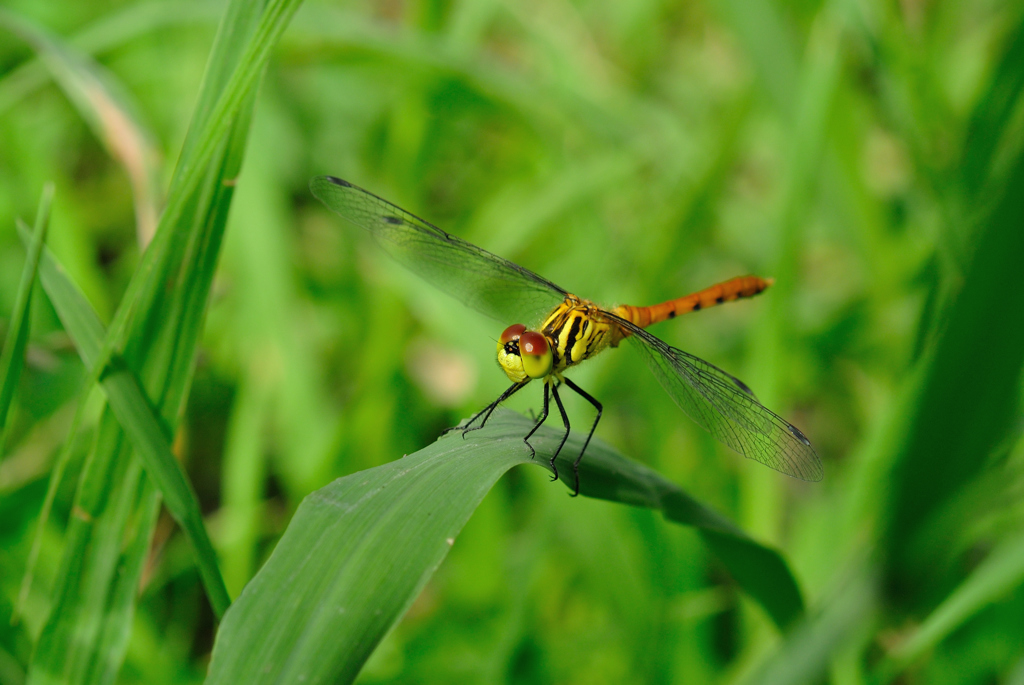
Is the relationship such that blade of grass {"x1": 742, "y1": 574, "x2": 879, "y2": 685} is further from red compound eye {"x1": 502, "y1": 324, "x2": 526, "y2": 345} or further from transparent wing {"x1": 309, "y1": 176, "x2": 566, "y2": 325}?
transparent wing {"x1": 309, "y1": 176, "x2": 566, "y2": 325}

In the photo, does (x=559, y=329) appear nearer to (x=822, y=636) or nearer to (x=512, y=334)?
(x=512, y=334)

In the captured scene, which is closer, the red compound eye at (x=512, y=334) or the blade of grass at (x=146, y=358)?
the blade of grass at (x=146, y=358)

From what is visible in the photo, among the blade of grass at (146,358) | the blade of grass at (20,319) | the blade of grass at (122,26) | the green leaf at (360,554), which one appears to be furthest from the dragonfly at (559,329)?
the blade of grass at (122,26)

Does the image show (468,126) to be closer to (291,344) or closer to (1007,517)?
(291,344)

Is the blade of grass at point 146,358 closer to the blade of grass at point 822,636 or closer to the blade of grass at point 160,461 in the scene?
the blade of grass at point 160,461

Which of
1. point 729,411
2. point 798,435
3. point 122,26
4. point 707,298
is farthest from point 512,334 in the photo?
point 122,26

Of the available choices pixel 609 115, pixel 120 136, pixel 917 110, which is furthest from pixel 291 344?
pixel 917 110
